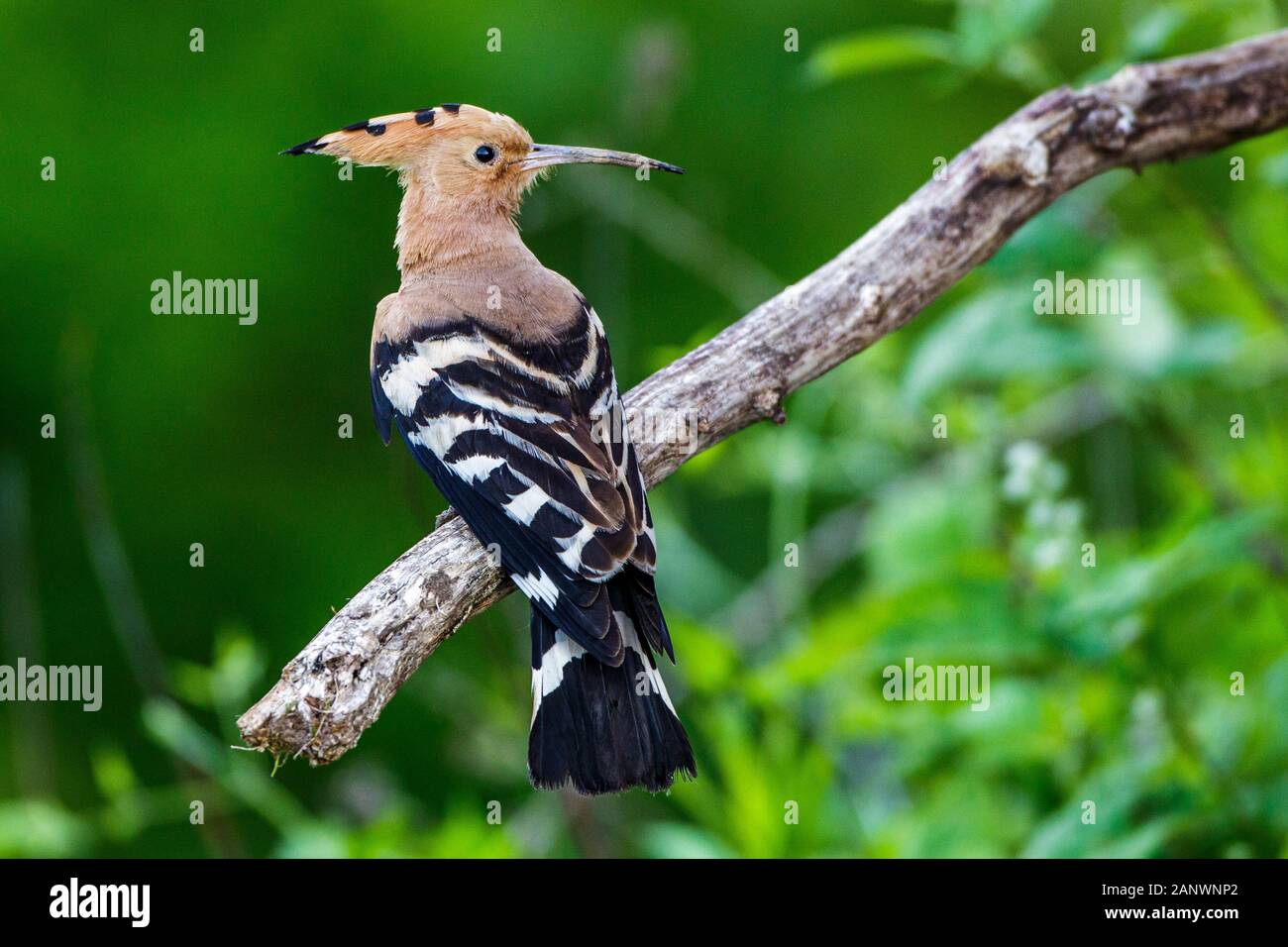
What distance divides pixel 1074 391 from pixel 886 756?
3.12ft

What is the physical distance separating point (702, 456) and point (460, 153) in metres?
0.77

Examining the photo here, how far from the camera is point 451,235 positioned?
277 centimetres

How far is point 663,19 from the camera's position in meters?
4.52

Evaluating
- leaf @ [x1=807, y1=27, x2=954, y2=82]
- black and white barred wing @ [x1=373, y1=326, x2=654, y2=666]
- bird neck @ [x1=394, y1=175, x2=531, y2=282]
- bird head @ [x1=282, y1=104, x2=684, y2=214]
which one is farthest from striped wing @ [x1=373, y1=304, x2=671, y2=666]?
leaf @ [x1=807, y1=27, x2=954, y2=82]

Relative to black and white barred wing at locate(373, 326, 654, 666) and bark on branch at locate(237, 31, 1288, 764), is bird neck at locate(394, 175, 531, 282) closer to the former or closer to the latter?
black and white barred wing at locate(373, 326, 654, 666)

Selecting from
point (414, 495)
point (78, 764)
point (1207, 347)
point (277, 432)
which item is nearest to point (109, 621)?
point (78, 764)

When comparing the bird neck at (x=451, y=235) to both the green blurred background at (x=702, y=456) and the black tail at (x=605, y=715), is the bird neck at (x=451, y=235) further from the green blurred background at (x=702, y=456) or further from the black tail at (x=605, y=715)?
the black tail at (x=605, y=715)

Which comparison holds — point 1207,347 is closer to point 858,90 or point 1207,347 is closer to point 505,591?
point 505,591

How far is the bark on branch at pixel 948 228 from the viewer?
7.81 feet

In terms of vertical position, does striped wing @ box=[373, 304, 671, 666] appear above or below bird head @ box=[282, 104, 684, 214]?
below

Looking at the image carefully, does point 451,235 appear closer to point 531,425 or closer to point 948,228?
point 531,425

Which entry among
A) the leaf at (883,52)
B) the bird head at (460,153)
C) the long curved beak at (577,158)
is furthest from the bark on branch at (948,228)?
the bird head at (460,153)

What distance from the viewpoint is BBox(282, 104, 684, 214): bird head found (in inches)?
108

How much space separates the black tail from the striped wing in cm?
7
